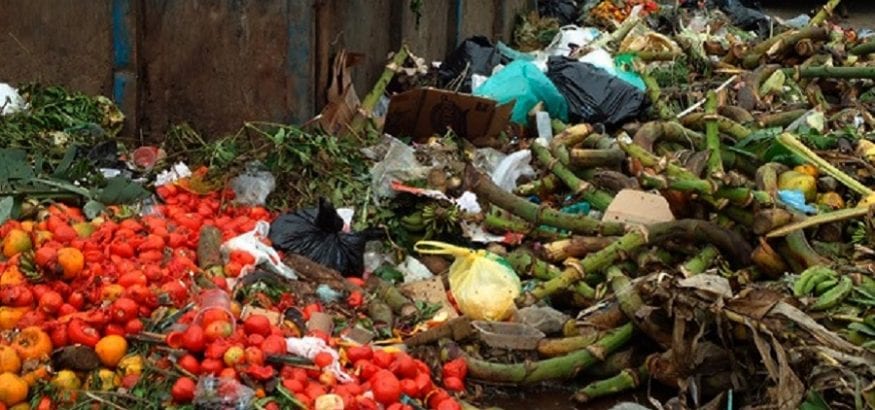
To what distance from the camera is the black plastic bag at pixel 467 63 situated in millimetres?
8016

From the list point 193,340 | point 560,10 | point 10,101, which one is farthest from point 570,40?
point 193,340

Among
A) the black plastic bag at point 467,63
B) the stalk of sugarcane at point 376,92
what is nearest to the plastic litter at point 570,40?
the black plastic bag at point 467,63

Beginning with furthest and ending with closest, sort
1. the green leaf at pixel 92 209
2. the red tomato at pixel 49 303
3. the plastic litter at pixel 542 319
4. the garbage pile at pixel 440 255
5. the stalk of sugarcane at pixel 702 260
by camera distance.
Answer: the green leaf at pixel 92 209 < the stalk of sugarcane at pixel 702 260 < the plastic litter at pixel 542 319 < the red tomato at pixel 49 303 < the garbage pile at pixel 440 255

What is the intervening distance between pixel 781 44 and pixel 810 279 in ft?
15.9

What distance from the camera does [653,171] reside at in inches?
211

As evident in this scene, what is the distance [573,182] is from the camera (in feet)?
19.4

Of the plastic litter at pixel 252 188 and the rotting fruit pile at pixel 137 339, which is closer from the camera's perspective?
the rotting fruit pile at pixel 137 339

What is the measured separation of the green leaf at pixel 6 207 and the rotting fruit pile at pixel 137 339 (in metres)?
0.28

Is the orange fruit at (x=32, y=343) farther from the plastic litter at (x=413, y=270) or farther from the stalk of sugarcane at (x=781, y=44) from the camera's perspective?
the stalk of sugarcane at (x=781, y=44)

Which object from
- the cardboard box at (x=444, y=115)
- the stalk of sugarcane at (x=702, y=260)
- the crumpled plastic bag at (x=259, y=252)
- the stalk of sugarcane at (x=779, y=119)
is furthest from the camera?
the stalk of sugarcane at (x=779, y=119)

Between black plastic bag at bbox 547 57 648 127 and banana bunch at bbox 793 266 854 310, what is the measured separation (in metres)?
3.31

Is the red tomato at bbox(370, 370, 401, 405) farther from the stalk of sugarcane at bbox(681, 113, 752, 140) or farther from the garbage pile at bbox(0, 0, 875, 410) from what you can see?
the stalk of sugarcane at bbox(681, 113, 752, 140)

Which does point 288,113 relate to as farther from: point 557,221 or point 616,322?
point 616,322

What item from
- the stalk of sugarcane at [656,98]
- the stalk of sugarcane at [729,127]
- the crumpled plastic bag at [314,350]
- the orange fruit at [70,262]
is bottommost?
the stalk of sugarcane at [656,98]
